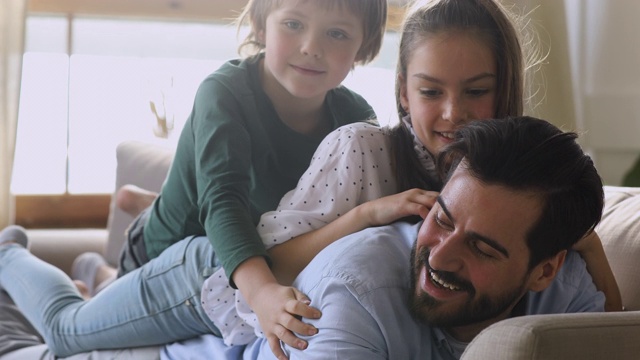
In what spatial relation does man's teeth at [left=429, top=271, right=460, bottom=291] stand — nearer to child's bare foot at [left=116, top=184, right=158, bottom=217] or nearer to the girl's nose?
the girl's nose

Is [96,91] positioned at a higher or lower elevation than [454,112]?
lower

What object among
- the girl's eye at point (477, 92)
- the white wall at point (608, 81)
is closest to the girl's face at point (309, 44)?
the girl's eye at point (477, 92)

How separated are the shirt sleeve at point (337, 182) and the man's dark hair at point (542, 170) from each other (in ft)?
0.95

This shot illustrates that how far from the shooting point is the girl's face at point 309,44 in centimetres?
188

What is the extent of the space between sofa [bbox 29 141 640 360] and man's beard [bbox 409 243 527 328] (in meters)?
0.17

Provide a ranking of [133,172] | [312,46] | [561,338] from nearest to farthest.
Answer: [561,338] < [312,46] < [133,172]

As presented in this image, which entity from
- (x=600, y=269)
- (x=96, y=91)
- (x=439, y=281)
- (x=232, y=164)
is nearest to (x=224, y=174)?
(x=232, y=164)

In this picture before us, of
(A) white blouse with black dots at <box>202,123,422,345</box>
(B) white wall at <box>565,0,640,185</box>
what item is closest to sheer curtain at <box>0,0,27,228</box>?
(B) white wall at <box>565,0,640,185</box>

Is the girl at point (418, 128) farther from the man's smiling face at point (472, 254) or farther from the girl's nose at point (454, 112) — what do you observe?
the man's smiling face at point (472, 254)

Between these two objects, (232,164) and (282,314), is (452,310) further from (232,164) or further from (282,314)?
(232,164)

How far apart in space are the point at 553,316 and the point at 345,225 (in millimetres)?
478

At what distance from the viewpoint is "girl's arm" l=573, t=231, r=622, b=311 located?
1563 mm

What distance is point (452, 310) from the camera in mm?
1336

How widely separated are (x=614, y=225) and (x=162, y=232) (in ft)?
3.28
